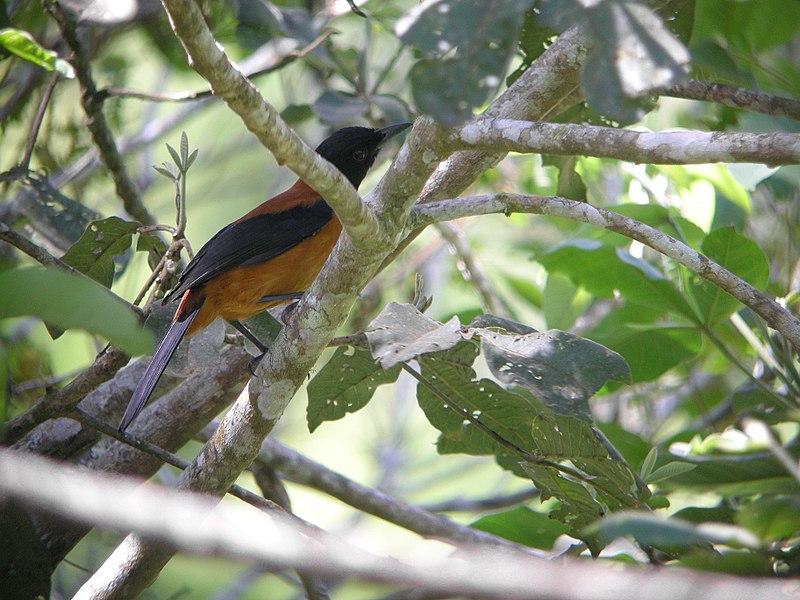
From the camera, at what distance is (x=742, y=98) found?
2650 mm

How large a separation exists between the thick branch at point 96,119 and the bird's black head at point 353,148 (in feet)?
3.45

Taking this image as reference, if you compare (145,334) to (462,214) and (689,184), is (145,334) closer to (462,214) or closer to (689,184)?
(462,214)

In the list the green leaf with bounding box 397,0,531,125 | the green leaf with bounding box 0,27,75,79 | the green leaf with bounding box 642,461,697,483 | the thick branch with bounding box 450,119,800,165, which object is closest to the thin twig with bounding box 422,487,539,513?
the green leaf with bounding box 642,461,697,483

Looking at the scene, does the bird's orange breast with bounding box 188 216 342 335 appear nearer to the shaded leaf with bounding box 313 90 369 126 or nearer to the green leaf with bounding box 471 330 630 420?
the shaded leaf with bounding box 313 90 369 126

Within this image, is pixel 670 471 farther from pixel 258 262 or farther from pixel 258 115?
pixel 258 262

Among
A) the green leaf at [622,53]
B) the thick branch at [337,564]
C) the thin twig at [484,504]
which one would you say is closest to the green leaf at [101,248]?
the thick branch at [337,564]

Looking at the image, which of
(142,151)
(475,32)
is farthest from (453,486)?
(475,32)

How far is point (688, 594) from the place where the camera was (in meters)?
1.18

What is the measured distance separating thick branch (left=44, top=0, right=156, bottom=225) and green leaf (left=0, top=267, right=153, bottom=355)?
2.56 metres

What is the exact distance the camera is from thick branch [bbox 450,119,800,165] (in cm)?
172

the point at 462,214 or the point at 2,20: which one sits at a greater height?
the point at 2,20

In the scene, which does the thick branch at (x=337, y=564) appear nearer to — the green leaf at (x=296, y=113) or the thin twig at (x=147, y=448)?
the thin twig at (x=147, y=448)

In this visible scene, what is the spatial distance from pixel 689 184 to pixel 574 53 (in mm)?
1335

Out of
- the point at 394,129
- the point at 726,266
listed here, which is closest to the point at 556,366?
the point at 726,266
